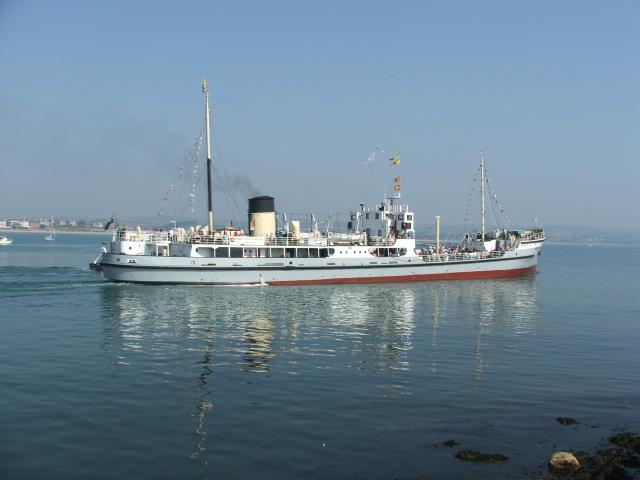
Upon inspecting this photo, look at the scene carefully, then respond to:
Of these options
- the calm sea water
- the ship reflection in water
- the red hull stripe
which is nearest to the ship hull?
the red hull stripe

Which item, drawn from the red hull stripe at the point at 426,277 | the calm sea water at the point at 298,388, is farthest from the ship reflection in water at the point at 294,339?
the red hull stripe at the point at 426,277

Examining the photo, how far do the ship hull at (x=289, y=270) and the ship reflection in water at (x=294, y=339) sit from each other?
5.16 ft

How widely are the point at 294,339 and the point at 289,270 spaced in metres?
25.6

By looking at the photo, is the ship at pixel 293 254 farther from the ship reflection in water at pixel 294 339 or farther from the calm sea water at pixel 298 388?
the calm sea water at pixel 298 388

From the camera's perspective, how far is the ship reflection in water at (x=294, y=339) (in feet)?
70.7

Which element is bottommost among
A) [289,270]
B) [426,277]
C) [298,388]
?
[298,388]

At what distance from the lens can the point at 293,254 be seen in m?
57.5

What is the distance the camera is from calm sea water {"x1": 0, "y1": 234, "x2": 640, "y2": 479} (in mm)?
15039

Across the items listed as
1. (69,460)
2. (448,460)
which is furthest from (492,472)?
(69,460)

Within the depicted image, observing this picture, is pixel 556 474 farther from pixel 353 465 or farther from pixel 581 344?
pixel 581 344

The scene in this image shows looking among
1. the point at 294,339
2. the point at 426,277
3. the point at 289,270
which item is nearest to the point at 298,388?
the point at 294,339

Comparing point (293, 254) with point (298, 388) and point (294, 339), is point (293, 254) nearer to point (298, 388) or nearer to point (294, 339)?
point (294, 339)

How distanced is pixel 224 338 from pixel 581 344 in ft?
61.4

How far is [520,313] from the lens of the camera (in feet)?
139
